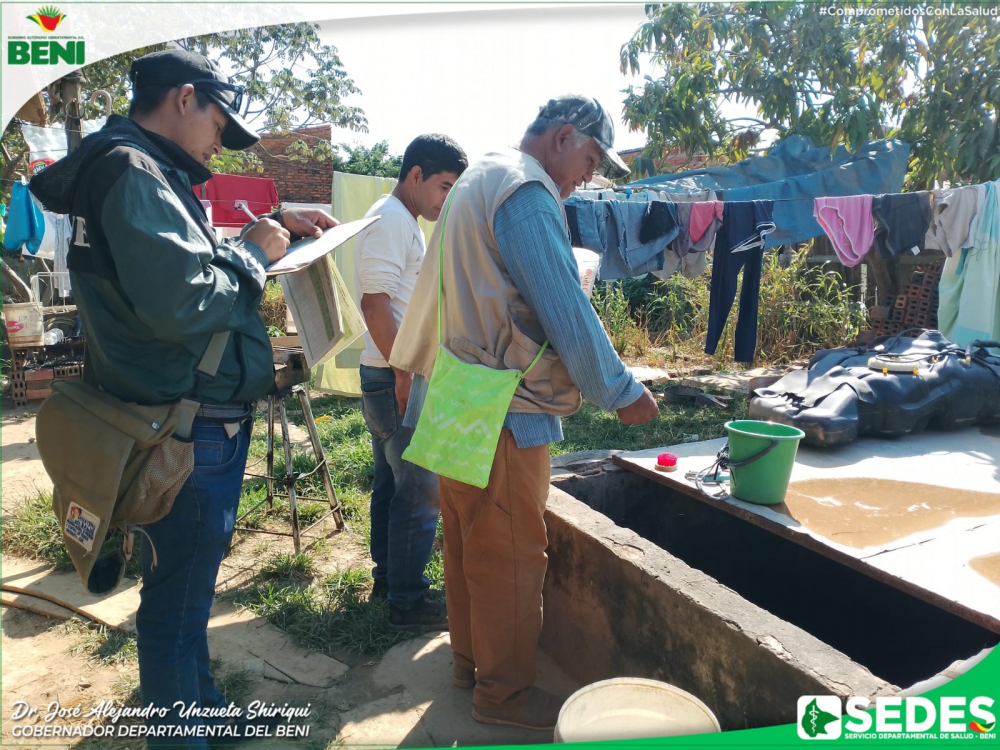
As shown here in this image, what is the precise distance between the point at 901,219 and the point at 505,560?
212 inches

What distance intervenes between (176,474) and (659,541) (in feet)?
7.72

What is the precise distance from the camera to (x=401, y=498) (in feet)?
9.27

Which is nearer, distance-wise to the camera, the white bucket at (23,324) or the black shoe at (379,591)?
the black shoe at (379,591)

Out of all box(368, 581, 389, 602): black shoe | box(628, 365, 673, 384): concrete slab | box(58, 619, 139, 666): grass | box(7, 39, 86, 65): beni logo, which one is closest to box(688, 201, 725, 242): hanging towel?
box(628, 365, 673, 384): concrete slab

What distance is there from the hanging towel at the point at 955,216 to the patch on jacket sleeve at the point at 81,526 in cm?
649

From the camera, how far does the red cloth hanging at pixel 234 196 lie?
725cm

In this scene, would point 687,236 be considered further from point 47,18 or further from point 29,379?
point 29,379

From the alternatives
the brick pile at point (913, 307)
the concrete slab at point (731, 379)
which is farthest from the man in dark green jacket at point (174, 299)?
the brick pile at point (913, 307)

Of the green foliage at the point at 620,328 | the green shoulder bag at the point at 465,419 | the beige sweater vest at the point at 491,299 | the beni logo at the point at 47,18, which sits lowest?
the green foliage at the point at 620,328

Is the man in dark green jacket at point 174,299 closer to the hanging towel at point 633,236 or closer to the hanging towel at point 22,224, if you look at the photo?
the hanging towel at point 633,236

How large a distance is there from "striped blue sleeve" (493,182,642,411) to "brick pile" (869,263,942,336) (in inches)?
290

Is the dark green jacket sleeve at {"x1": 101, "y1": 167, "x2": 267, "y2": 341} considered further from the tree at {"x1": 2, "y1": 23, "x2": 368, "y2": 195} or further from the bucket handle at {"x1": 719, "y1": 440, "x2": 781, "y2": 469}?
the tree at {"x1": 2, "y1": 23, "x2": 368, "y2": 195}

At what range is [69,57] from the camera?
3.02m

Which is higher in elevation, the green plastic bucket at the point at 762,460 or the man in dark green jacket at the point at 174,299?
the man in dark green jacket at the point at 174,299
